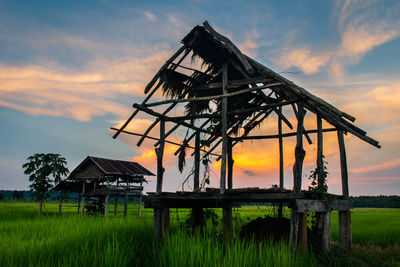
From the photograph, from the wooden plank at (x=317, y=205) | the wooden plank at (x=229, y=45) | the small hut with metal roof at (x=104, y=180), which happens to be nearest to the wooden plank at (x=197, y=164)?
the wooden plank at (x=229, y=45)

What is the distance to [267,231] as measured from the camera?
858 cm

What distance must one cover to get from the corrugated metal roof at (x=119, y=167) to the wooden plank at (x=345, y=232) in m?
17.2

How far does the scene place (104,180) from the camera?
25.1m

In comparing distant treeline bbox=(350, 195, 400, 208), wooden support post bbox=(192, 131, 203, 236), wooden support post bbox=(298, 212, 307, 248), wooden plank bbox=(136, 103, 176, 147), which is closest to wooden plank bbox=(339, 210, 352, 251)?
wooden support post bbox=(298, 212, 307, 248)

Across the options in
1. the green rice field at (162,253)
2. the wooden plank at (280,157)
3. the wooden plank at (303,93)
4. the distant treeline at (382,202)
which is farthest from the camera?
the distant treeline at (382,202)

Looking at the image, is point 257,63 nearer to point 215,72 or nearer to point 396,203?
point 215,72

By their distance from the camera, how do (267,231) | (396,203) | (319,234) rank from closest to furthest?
(319,234), (267,231), (396,203)

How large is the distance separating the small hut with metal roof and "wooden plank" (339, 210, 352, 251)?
16.6 metres

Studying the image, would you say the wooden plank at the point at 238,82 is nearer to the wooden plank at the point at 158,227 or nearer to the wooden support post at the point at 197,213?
the wooden support post at the point at 197,213

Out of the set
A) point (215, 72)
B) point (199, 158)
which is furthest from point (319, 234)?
point (215, 72)

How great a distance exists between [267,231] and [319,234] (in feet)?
4.91

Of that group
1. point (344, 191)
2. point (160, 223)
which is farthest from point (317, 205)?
point (160, 223)

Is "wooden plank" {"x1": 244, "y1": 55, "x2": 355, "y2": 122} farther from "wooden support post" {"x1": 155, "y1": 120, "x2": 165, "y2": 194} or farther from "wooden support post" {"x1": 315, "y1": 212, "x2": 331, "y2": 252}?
"wooden support post" {"x1": 155, "y1": 120, "x2": 165, "y2": 194}

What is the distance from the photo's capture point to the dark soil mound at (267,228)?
332 inches
